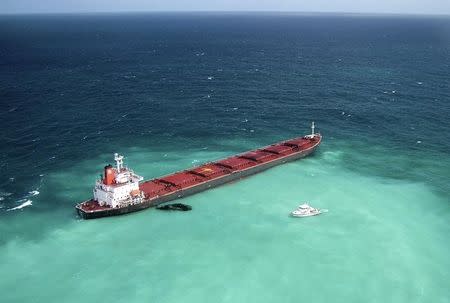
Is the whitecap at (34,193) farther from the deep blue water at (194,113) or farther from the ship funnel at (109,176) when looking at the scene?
the ship funnel at (109,176)

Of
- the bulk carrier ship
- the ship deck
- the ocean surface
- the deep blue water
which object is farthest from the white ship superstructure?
the deep blue water

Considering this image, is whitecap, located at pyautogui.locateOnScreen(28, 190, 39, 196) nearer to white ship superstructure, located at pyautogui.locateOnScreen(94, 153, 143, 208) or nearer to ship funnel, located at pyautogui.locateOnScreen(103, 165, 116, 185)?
white ship superstructure, located at pyautogui.locateOnScreen(94, 153, 143, 208)

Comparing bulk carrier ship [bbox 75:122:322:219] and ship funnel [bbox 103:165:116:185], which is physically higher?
ship funnel [bbox 103:165:116:185]

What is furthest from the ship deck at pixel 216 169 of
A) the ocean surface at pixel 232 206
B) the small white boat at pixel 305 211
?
the small white boat at pixel 305 211

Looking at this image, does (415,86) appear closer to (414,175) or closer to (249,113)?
(249,113)

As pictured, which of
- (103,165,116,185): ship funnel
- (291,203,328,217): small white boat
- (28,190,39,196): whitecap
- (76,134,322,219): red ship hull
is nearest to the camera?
(291,203,328,217): small white boat
